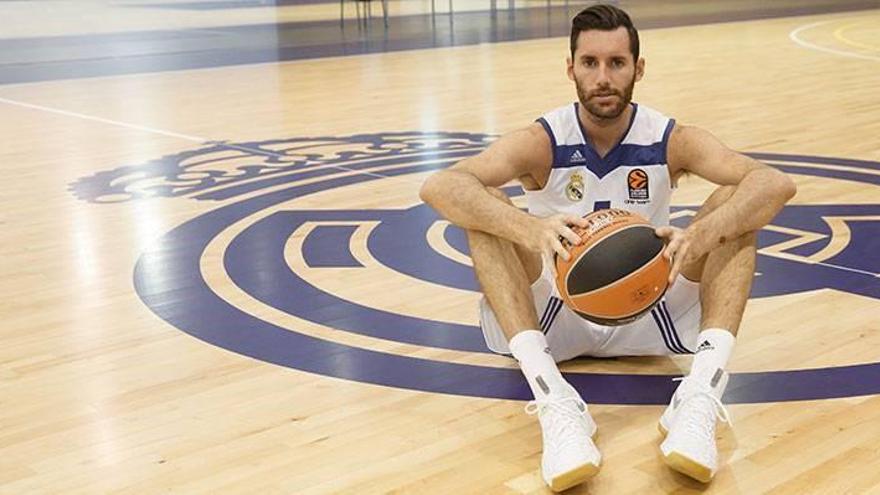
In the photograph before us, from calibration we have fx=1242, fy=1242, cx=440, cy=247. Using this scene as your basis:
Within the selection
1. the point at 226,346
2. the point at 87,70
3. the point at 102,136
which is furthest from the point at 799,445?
the point at 87,70

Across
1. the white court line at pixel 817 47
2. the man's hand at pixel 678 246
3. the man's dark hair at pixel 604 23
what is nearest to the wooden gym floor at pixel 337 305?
the man's hand at pixel 678 246

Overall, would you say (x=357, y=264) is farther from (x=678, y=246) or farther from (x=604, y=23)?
(x=678, y=246)

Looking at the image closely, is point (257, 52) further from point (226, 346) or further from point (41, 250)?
point (226, 346)

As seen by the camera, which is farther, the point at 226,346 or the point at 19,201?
the point at 19,201

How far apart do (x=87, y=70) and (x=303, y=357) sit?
32.5 feet

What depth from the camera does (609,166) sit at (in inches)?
139

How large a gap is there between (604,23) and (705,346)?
2.97 feet

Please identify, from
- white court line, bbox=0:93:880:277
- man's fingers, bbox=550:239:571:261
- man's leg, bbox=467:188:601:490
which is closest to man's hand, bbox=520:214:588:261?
man's fingers, bbox=550:239:571:261

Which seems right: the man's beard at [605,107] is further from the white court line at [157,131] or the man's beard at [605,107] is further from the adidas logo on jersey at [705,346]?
the white court line at [157,131]

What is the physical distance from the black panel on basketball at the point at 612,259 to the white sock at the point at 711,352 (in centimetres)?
28

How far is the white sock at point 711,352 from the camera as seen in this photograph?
10.1 ft

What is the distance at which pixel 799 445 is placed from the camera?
3078 millimetres

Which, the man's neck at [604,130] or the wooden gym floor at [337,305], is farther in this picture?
the man's neck at [604,130]

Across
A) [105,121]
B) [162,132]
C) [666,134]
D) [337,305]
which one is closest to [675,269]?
[666,134]
